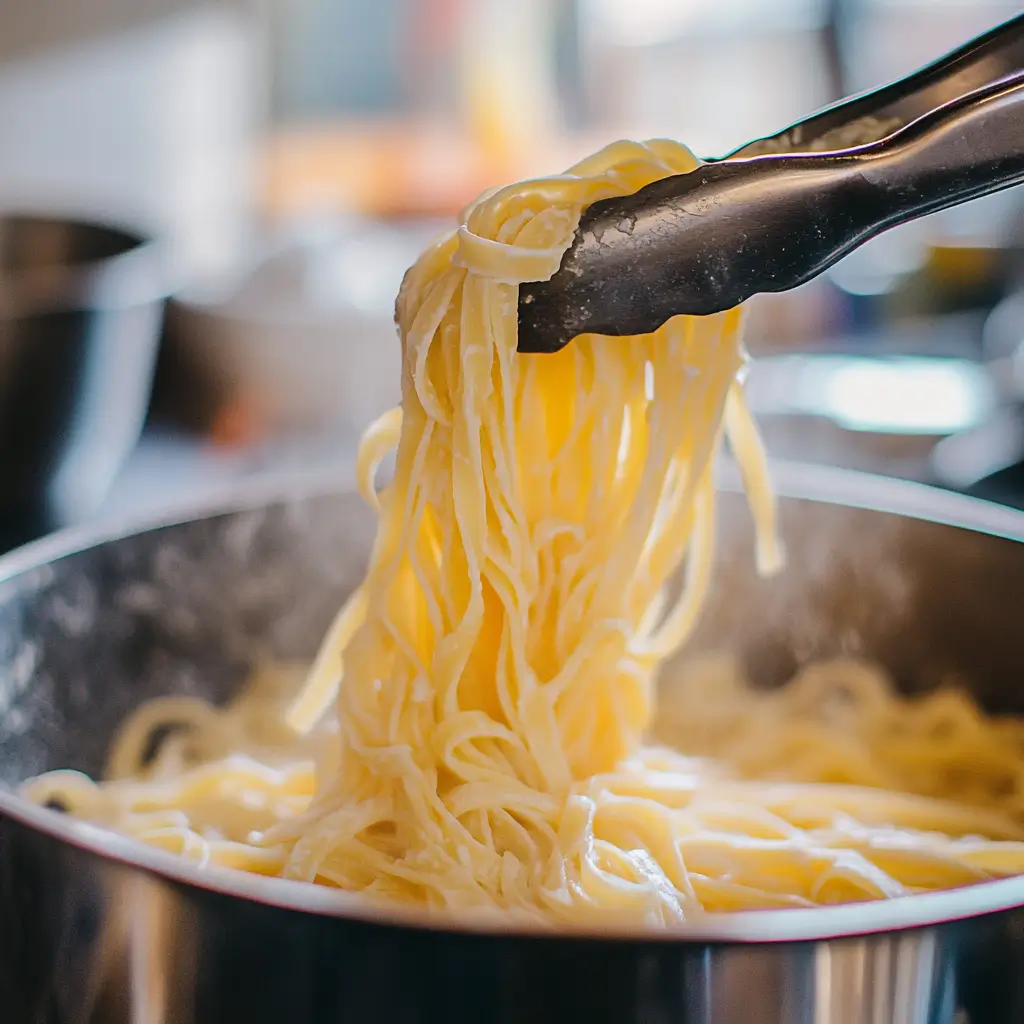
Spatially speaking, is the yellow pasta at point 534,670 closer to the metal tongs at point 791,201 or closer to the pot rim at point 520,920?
the metal tongs at point 791,201

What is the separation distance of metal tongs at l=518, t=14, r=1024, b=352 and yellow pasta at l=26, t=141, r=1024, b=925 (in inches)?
1.0

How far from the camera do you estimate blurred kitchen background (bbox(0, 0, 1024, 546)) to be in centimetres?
117

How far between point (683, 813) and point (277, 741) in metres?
0.32

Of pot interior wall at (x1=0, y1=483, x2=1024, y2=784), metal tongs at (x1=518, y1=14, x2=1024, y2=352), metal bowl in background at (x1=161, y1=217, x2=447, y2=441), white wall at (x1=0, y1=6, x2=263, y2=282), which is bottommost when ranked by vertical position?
pot interior wall at (x1=0, y1=483, x2=1024, y2=784)

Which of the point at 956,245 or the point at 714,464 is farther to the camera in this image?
the point at 956,245

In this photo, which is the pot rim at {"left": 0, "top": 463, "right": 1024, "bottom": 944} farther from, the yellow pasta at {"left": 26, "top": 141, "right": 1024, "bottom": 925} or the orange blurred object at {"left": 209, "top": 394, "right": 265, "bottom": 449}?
the orange blurred object at {"left": 209, "top": 394, "right": 265, "bottom": 449}

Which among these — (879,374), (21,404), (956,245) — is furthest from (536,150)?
(21,404)

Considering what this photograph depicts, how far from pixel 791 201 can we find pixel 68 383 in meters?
A: 0.69

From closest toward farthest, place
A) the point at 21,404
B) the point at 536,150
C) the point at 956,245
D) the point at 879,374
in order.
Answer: the point at 21,404 < the point at 879,374 < the point at 956,245 < the point at 536,150

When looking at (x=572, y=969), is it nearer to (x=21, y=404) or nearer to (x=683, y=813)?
(x=683, y=813)

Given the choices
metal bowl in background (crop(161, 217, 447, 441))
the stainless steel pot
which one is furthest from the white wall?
the stainless steel pot

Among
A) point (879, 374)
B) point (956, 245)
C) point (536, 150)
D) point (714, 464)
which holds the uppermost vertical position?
point (536, 150)

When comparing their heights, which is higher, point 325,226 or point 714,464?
point 325,226

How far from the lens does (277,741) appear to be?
954 millimetres
